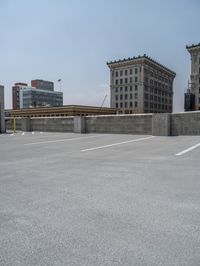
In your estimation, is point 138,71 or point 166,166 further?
point 138,71

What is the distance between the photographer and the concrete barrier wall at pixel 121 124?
1953 centimetres

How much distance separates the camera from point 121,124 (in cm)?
2095

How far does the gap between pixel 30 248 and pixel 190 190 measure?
3166 mm

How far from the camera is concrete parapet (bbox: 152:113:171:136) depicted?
1781cm

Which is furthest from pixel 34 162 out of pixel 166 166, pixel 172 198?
pixel 172 198

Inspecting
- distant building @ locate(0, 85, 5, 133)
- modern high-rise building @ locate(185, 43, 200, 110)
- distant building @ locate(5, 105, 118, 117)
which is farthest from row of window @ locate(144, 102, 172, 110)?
distant building @ locate(0, 85, 5, 133)

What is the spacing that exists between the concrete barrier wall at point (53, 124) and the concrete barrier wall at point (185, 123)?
10161mm

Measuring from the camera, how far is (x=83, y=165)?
7.11 meters

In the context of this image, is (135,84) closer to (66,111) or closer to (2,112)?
(66,111)

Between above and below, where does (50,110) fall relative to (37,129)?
above

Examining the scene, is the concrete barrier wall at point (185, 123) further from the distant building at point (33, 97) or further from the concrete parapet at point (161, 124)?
the distant building at point (33, 97)

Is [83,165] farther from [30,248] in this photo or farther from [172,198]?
[30,248]

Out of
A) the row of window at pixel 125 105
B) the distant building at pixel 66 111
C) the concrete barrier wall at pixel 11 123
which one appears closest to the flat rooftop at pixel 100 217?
the concrete barrier wall at pixel 11 123

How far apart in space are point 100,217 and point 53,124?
22.8 metres
